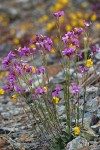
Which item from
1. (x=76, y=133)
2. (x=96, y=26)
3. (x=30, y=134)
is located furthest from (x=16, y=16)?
(x=76, y=133)

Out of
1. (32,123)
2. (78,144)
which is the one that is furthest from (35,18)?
Result: (78,144)

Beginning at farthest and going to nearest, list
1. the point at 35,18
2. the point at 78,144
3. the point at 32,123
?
the point at 35,18 < the point at 32,123 < the point at 78,144

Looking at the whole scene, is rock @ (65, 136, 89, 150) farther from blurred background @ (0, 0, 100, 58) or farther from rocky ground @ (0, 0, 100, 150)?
blurred background @ (0, 0, 100, 58)

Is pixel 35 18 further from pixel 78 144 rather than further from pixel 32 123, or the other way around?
pixel 78 144

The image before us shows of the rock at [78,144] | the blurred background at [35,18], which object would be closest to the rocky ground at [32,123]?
the rock at [78,144]

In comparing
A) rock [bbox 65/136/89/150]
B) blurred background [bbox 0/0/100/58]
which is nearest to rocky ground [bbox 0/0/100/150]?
rock [bbox 65/136/89/150]

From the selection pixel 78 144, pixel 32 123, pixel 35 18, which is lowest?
pixel 78 144

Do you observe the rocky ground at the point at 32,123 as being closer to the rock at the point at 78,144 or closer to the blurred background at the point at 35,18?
the rock at the point at 78,144

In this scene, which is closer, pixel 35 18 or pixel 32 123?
pixel 32 123

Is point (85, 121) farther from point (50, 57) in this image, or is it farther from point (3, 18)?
point (3, 18)
